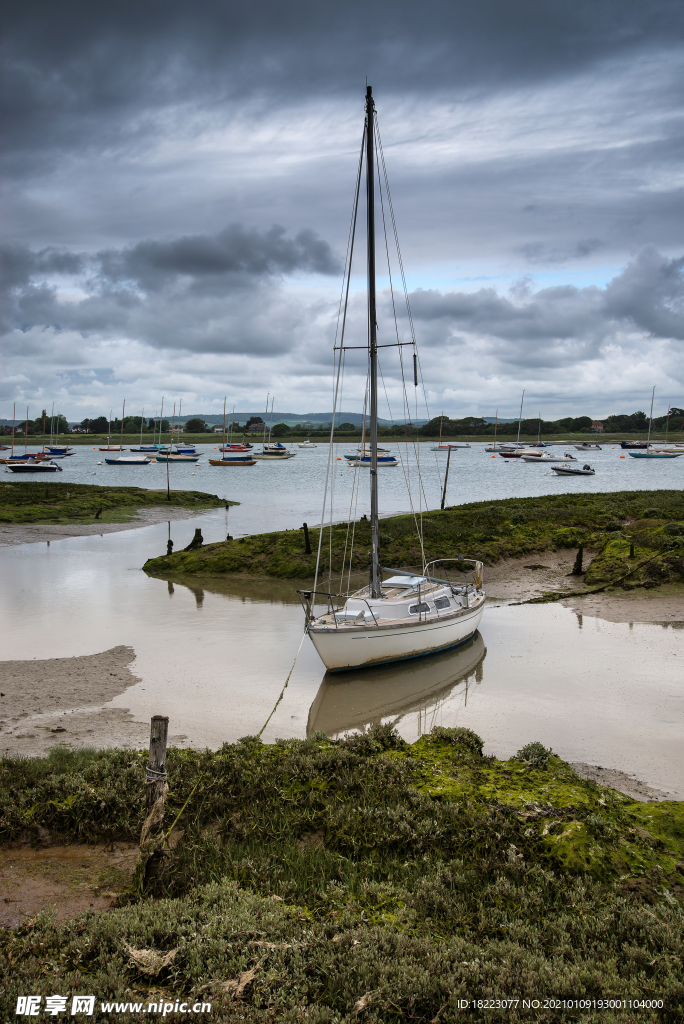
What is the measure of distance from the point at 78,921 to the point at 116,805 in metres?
2.51

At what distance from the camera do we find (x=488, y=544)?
106 ft

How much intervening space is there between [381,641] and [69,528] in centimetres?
3393

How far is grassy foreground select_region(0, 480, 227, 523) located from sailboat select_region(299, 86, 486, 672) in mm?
34061

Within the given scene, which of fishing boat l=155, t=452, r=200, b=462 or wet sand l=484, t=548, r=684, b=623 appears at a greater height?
fishing boat l=155, t=452, r=200, b=462

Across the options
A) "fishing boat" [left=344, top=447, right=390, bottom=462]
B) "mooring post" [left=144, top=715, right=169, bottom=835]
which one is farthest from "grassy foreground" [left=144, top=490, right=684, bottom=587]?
"mooring post" [left=144, top=715, right=169, bottom=835]

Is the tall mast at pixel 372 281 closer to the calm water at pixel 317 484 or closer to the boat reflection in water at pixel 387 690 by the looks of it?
the boat reflection in water at pixel 387 690

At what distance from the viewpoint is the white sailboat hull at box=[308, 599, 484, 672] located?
16.2 metres

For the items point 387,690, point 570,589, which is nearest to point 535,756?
point 387,690

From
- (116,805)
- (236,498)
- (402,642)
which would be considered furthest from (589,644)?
(236,498)

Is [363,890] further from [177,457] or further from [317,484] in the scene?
[177,457]

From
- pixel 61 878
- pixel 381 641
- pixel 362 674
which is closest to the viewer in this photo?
pixel 61 878

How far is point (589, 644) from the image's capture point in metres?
19.6

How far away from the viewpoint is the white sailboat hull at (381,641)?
1620 centimetres

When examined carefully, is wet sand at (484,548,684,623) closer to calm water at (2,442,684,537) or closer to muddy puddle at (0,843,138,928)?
calm water at (2,442,684,537)
